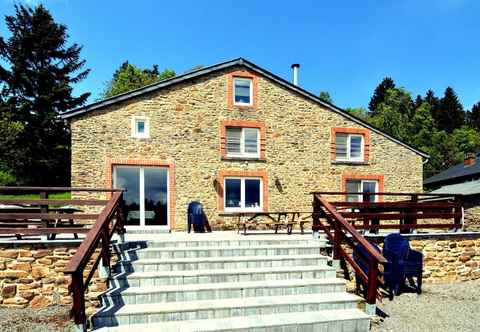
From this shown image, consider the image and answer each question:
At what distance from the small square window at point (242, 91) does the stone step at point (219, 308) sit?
8.43 meters

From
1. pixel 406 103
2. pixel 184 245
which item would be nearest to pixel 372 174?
pixel 184 245

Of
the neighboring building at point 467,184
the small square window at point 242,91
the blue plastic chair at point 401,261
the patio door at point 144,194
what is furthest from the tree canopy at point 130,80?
the blue plastic chair at point 401,261

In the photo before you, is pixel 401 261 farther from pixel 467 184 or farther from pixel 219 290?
pixel 467 184

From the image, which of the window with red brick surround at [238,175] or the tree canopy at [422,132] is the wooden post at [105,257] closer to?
the window with red brick surround at [238,175]

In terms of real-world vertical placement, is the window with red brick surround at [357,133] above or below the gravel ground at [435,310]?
above

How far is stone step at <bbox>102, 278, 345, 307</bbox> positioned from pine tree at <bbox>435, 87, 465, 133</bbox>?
5616 centimetres

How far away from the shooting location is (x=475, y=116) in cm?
5619

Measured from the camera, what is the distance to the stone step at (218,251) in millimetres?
5957

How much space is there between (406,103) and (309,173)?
34.1 meters

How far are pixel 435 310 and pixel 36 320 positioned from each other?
761 centimetres

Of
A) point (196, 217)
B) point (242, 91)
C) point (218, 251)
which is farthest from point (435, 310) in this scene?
point (242, 91)

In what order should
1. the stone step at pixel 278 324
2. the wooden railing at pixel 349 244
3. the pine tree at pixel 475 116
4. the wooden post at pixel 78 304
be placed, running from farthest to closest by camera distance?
the pine tree at pixel 475 116
the wooden railing at pixel 349 244
the stone step at pixel 278 324
the wooden post at pixel 78 304

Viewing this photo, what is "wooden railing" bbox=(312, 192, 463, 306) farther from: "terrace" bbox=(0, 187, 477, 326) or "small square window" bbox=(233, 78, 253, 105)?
"small square window" bbox=(233, 78, 253, 105)

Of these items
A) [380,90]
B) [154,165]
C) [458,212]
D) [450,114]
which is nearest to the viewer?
[458,212]
